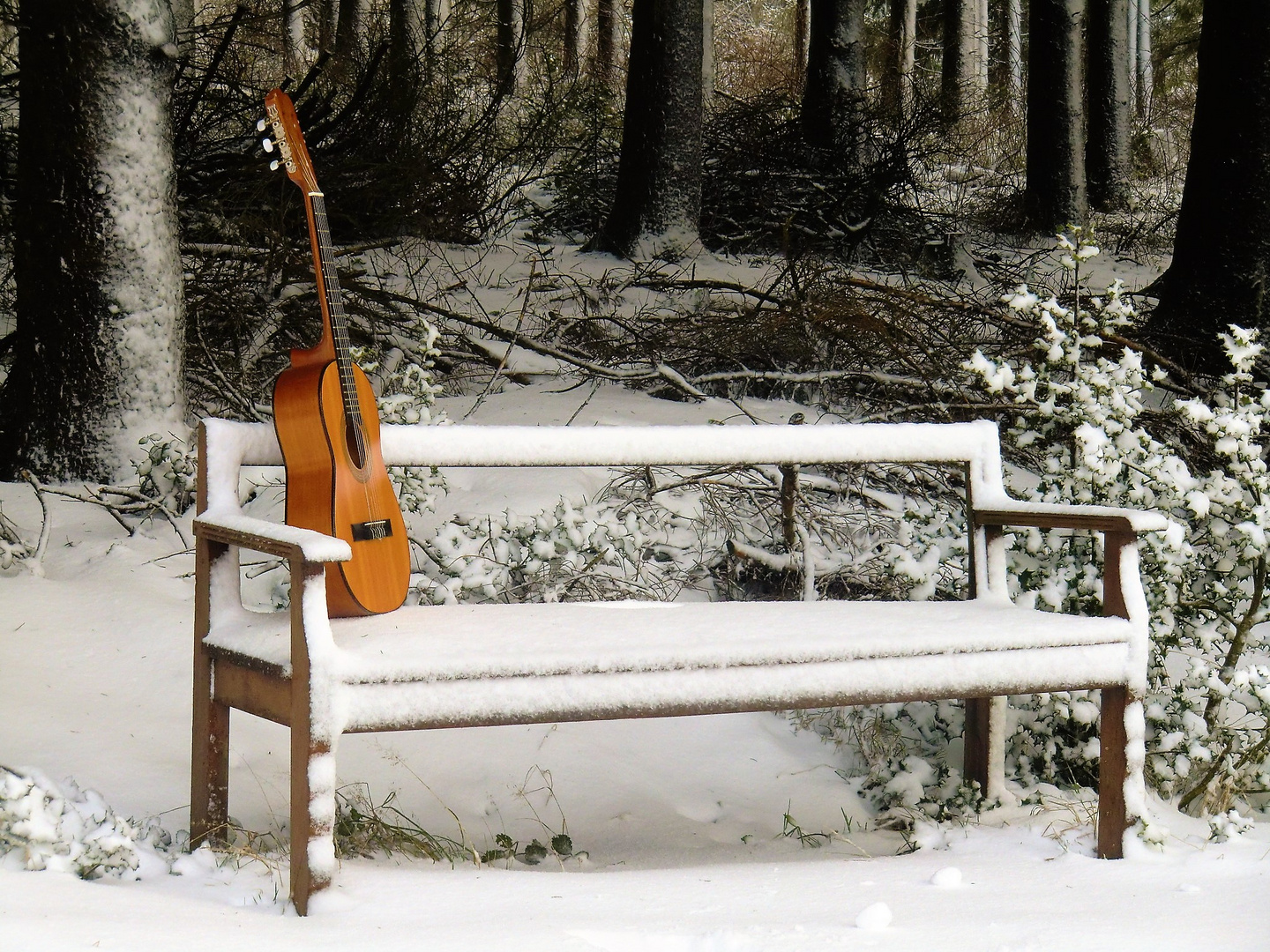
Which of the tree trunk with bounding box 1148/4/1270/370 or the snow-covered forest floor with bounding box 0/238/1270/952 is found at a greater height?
the tree trunk with bounding box 1148/4/1270/370

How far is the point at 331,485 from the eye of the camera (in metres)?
2.30

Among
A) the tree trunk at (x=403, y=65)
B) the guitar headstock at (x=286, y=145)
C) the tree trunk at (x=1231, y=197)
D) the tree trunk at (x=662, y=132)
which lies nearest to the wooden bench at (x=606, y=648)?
the guitar headstock at (x=286, y=145)

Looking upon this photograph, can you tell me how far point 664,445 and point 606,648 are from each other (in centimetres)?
74

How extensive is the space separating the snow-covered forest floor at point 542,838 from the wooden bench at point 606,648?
16 cm

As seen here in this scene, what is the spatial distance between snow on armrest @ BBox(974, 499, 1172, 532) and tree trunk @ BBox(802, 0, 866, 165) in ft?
18.2

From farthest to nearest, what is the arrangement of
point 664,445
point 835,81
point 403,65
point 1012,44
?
point 1012,44 → point 835,81 → point 403,65 → point 664,445

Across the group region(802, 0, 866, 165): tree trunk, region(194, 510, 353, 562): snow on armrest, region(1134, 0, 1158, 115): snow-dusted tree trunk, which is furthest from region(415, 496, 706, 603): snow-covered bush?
region(1134, 0, 1158, 115): snow-dusted tree trunk

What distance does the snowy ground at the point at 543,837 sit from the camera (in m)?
1.91

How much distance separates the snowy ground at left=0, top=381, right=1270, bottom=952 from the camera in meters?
1.91

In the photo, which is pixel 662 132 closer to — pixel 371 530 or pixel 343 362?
pixel 343 362

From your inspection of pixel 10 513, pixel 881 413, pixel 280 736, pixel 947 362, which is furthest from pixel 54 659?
pixel 947 362

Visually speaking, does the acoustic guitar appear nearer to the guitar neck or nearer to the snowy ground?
the guitar neck

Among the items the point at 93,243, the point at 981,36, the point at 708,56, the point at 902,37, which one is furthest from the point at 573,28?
the point at 93,243

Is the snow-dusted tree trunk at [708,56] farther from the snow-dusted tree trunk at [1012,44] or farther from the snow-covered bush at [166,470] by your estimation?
the snow-dusted tree trunk at [1012,44]
